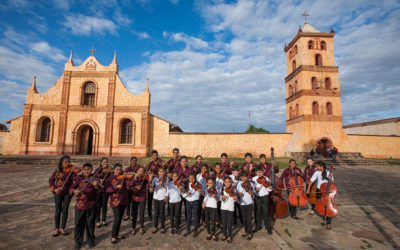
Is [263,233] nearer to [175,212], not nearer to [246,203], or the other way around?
[246,203]

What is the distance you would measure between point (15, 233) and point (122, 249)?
2668 millimetres

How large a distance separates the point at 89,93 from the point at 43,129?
5930mm

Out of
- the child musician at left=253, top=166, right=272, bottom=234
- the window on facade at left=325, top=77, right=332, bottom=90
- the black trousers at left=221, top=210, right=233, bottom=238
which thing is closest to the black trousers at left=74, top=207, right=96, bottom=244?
the black trousers at left=221, top=210, right=233, bottom=238

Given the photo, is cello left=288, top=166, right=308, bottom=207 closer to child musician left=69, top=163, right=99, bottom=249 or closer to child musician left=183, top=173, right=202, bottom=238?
child musician left=183, top=173, right=202, bottom=238

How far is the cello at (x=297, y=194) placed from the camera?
508 centimetres

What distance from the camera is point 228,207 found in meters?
4.34

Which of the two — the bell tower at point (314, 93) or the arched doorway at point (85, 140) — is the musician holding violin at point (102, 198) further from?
the bell tower at point (314, 93)

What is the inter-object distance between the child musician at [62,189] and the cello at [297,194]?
5563mm

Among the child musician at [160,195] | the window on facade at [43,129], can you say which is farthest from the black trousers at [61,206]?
the window on facade at [43,129]

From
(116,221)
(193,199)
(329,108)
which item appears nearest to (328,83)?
(329,108)

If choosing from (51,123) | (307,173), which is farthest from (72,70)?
(307,173)

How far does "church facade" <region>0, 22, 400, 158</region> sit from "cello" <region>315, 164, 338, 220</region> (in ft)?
54.2

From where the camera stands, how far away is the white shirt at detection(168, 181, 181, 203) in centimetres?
479

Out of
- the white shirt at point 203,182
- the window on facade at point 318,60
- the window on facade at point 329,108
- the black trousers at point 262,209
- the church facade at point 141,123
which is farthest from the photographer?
the window on facade at point 318,60
